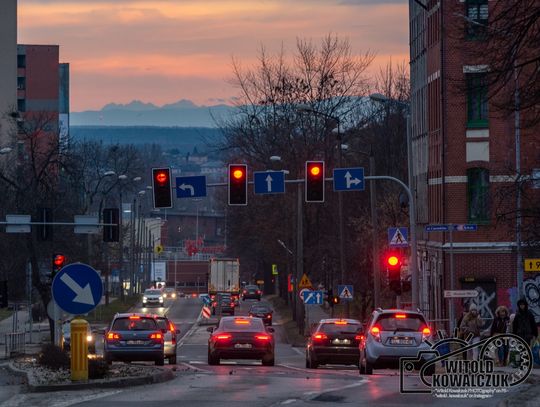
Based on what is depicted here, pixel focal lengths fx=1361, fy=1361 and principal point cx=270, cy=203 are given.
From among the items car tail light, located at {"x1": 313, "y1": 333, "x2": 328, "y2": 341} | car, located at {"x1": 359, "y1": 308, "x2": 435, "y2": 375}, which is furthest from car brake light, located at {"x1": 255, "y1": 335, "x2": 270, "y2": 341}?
car, located at {"x1": 359, "y1": 308, "x2": 435, "y2": 375}

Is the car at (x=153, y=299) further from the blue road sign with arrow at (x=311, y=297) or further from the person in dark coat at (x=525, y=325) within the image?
the person in dark coat at (x=525, y=325)

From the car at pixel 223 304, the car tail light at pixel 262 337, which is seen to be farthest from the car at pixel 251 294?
the car tail light at pixel 262 337

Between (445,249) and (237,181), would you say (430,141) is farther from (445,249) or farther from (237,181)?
(237,181)

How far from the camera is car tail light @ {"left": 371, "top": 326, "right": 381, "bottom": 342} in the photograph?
30.5m

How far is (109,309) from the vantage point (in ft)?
312

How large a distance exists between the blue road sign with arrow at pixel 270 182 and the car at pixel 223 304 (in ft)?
145

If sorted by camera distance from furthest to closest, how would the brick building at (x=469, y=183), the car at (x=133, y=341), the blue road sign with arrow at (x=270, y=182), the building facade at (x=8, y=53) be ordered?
the building facade at (x=8, y=53) < the brick building at (x=469, y=183) < the blue road sign with arrow at (x=270, y=182) < the car at (x=133, y=341)

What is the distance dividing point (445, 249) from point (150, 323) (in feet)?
64.2

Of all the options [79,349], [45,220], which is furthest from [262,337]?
[79,349]

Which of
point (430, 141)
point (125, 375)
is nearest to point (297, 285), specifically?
point (430, 141)

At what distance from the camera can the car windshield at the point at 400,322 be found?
30.6 m

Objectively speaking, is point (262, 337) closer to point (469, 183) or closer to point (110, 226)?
point (110, 226)

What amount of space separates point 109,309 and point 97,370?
70387 millimetres

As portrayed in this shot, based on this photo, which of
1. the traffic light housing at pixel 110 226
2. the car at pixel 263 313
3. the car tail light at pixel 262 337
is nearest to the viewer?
→ the car tail light at pixel 262 337
